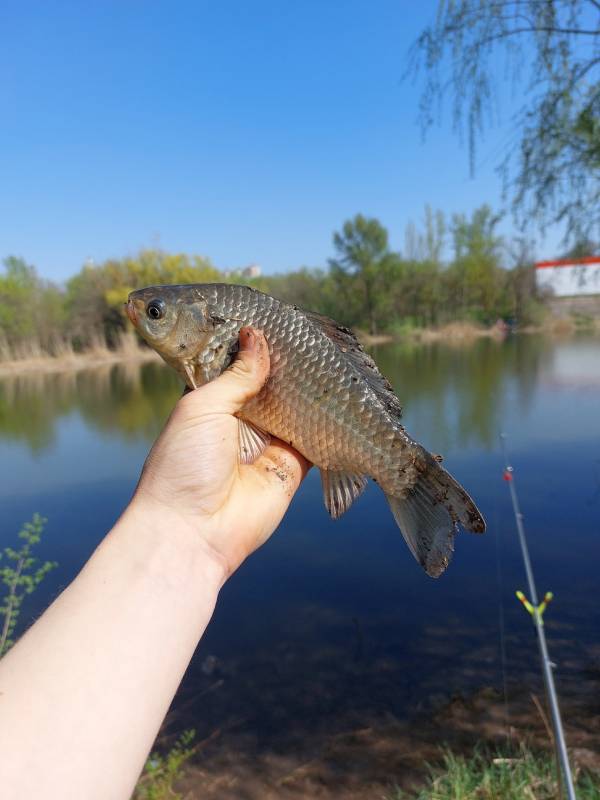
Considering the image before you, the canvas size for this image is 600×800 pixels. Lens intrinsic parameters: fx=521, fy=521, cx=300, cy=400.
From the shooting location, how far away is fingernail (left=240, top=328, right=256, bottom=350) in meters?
2.12

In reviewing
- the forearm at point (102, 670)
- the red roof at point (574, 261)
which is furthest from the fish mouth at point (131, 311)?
the red roof at point (574, 261)

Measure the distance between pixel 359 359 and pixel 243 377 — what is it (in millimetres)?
485

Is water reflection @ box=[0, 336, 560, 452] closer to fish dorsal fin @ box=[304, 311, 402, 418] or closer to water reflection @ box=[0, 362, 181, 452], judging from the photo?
water reflection @ box=[0, 362, 181, 452]

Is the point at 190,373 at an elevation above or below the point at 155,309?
below

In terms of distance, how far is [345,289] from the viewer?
118ft

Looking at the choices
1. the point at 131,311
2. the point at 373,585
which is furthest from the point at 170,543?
the point at 373,585

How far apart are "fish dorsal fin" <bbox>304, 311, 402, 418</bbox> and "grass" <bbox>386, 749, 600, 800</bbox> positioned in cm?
203

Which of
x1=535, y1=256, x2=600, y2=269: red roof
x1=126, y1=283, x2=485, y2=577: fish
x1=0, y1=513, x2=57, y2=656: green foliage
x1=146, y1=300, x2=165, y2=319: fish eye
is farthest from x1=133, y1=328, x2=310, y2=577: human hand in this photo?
x1=535, y1=256, x2=600, y2=269: red roof

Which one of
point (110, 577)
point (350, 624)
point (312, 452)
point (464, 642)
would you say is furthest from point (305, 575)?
point (110, 577)

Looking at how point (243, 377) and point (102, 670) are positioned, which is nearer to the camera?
point (102, 670)

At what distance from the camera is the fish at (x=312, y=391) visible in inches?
77.7

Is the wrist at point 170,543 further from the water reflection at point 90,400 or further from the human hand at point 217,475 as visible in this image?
the water reflection at point 90,400

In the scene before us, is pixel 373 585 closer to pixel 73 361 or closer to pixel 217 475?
pixel 217 475

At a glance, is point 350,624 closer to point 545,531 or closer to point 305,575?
point 305,575
